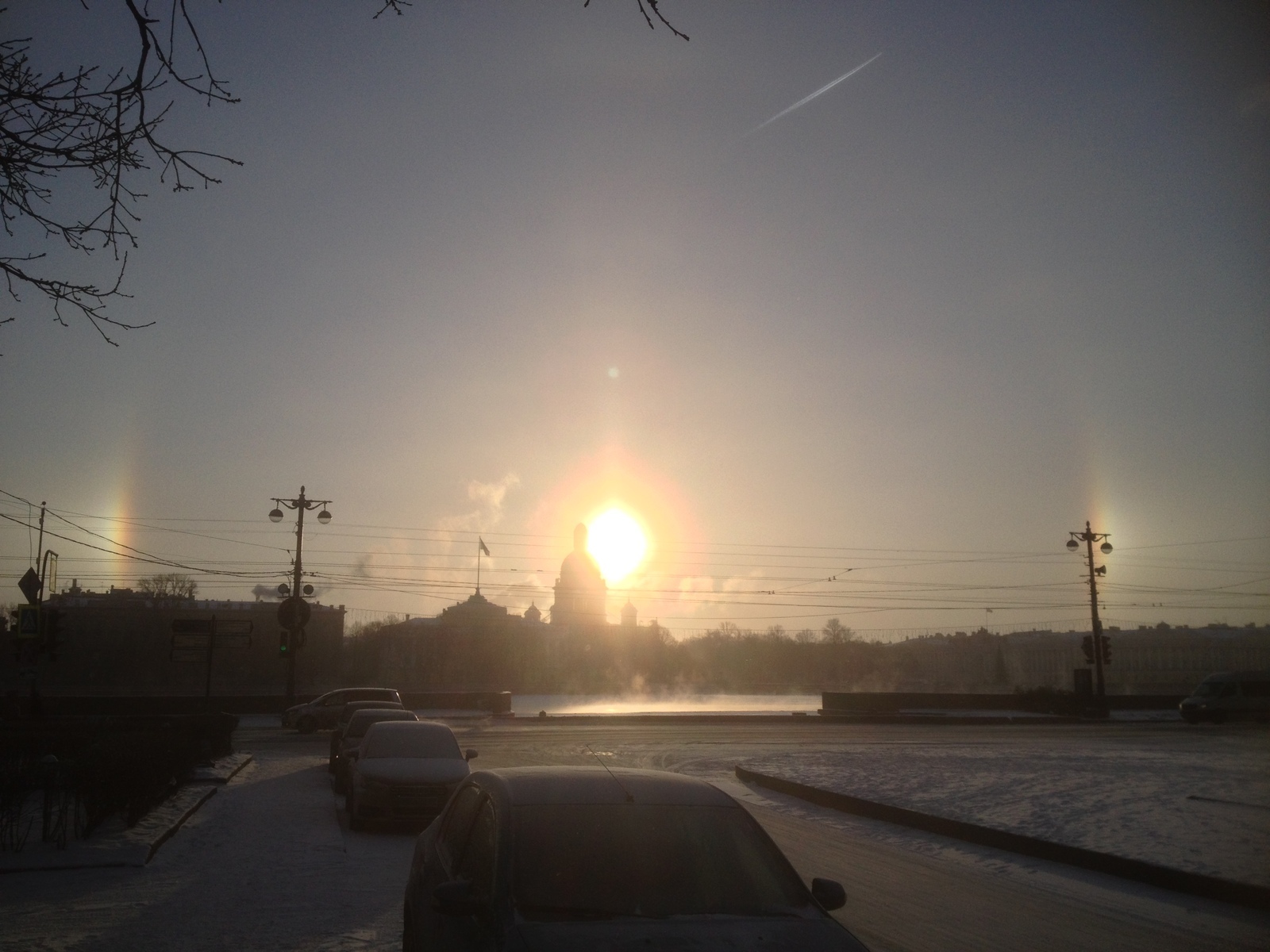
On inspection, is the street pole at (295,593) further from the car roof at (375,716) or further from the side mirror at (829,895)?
the side mirror at (829,895)

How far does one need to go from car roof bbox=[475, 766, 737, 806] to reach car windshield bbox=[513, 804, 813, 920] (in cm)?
7

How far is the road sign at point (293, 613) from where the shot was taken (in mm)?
38625

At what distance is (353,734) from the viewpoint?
64.0 feet

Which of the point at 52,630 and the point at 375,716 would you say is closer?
the point at 375,716

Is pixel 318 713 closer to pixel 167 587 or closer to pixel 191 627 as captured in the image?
pixel 191 627

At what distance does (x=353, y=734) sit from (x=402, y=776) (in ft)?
Result: 20.8

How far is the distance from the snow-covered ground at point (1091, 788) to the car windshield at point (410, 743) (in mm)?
6829

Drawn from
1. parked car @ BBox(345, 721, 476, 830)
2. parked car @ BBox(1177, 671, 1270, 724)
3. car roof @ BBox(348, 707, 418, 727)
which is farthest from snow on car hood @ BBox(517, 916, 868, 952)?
parked car @ BBox(1177, 671, 1270, 724)

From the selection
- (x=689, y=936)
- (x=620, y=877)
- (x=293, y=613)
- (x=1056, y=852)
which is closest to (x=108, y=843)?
(x=620, y=877)

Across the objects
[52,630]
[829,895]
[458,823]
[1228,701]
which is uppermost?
[52,630]

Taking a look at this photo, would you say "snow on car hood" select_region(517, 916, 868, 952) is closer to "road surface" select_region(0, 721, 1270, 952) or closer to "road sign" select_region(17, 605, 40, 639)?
"road surface" select_region(0, 721, 1270, 952)

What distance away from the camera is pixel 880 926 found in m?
8.27

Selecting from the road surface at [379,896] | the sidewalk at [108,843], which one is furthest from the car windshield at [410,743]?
the sidewalk at [108,843]

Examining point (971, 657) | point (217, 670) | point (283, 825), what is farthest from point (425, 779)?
point (971, 657)
